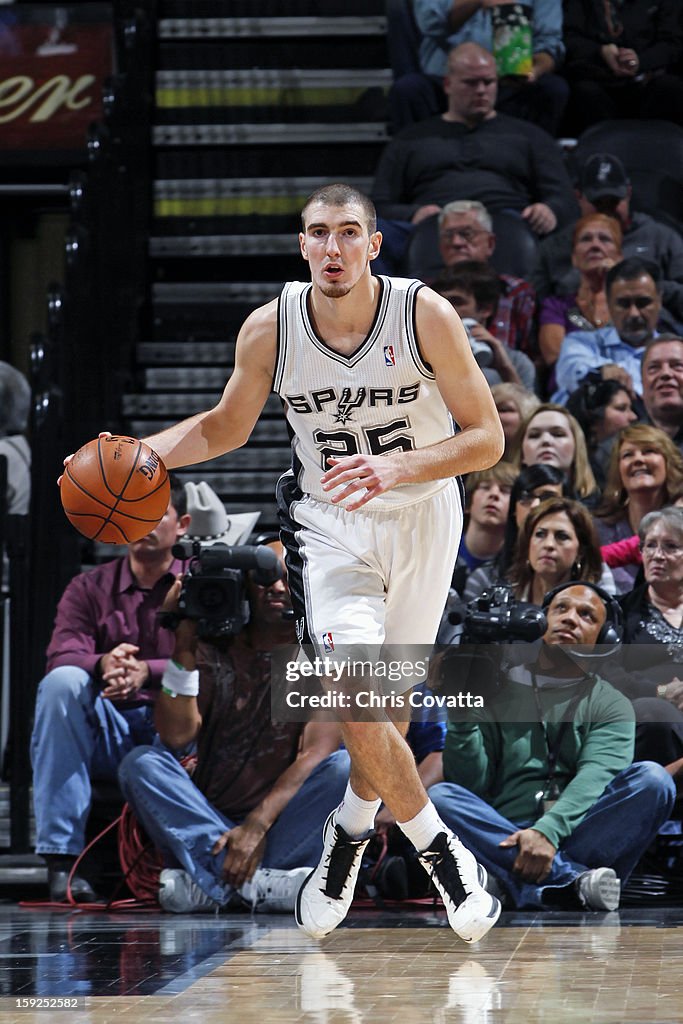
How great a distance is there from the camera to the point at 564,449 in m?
5.96

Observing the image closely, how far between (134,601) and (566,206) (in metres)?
3.44

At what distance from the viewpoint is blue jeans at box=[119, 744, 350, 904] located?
16.6ft

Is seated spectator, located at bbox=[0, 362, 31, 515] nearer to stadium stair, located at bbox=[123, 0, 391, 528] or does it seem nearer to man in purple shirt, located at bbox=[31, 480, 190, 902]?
stadium stair, located at bbox=[123, 0, 391, 528]

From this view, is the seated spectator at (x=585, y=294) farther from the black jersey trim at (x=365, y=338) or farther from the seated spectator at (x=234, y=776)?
the black jersey trim at (x=365, y=338)

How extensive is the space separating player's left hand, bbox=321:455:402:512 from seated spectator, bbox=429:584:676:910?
1.54m

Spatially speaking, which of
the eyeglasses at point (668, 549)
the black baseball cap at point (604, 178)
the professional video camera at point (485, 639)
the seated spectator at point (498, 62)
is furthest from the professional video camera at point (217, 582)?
the seated spectator at point (498, 62)

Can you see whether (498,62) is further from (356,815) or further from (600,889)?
(356,815)

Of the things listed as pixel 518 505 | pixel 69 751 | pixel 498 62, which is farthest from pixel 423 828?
pixel 498 62

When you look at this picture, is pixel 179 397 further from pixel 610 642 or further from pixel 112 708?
pixel 610 642

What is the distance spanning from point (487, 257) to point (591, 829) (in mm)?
3139

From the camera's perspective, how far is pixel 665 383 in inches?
248

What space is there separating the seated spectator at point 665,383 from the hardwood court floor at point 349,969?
2302 millimetres

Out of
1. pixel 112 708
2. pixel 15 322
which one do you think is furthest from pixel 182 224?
pixel 112 708

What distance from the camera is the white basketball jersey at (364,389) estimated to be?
415 centimetres
